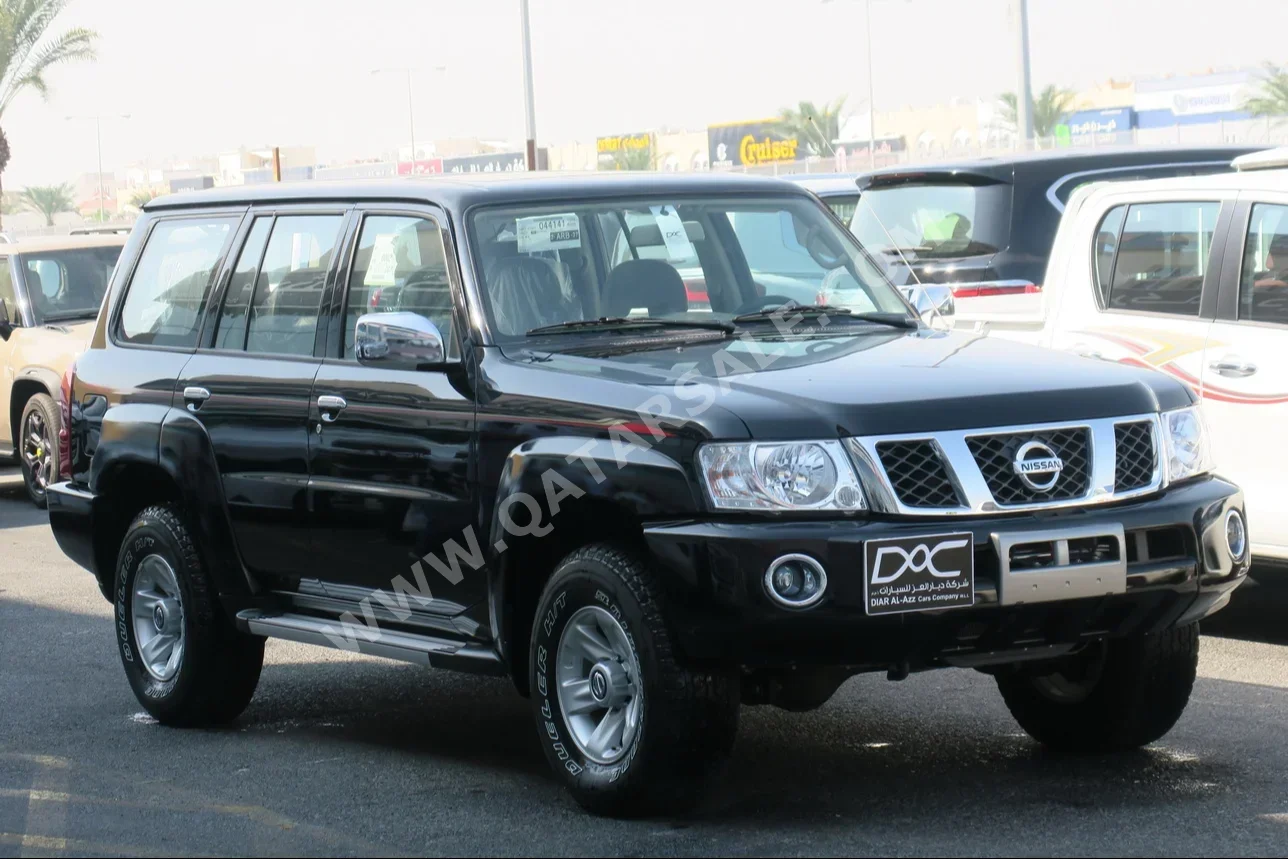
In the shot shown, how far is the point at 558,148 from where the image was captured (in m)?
103

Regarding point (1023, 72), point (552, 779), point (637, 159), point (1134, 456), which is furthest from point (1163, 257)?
point (637, 159)

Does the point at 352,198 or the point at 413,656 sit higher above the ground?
the point at 352,198

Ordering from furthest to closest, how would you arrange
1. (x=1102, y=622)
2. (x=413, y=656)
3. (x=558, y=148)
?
(x=558, y=148) → (x=413, y=656) → (x=1102, y=622)

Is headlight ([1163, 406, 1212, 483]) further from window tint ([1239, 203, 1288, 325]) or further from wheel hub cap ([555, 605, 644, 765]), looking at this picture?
window tint ([1239, 203, 1288, 325])

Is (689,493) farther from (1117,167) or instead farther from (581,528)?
(1117,167)

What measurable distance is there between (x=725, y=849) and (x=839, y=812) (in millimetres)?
540

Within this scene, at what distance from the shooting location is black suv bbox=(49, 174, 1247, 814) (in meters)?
5.03

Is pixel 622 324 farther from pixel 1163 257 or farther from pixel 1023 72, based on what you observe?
pixel 1023 72

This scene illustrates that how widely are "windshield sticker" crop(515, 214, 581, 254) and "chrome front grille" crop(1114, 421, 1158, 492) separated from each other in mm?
1879

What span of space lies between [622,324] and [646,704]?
141cm

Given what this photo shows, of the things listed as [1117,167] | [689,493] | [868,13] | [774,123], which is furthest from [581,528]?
[774,123]

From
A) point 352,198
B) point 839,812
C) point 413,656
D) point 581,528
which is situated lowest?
point 839,812

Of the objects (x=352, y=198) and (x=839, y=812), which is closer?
(x=839, y=812)

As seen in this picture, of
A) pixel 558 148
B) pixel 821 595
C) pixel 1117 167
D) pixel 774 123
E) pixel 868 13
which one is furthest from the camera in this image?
pixel 558 148
